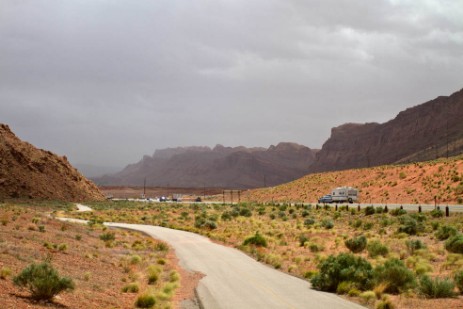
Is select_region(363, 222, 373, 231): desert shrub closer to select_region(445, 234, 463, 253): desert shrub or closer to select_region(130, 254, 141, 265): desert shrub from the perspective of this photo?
select_region(445, 234, 463, 253): desert shrub

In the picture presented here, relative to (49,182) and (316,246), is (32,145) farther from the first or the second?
(316,246)

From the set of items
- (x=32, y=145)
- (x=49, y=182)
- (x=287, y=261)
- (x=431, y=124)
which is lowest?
(x=287, y=261)

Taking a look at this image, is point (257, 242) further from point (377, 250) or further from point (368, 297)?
point (368, 297)

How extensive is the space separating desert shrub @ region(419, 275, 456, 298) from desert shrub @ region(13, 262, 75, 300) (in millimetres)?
11862

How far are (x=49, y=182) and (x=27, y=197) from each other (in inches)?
473

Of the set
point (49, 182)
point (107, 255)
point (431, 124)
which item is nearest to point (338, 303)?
point (107, 255)

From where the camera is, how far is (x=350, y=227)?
4397 centimetres

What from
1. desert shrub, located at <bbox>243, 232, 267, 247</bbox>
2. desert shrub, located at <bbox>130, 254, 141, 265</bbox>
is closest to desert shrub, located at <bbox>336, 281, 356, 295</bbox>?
desert shrub, located at <bbox>130, 254, 141, 265</bbox>

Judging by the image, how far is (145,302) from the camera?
53.4 feet

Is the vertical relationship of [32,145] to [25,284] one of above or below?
above

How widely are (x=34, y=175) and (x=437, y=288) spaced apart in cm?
10915

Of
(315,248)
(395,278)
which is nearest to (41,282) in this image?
Answer: (395,278)

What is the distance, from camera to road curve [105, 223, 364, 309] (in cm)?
1605

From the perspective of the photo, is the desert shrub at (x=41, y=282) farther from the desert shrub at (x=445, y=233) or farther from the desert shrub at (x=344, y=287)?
the desert shrub at (x=445, y=233)
